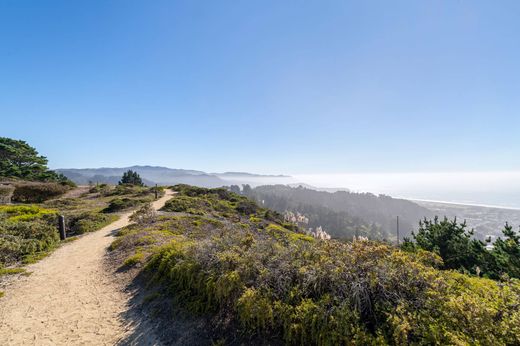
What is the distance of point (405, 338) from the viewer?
250cm

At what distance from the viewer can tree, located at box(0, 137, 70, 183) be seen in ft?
107

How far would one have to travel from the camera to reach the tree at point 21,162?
107ft

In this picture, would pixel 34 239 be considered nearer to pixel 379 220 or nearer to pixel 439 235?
pixel 439 235

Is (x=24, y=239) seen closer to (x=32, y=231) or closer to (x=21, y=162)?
(x=32, y=231)

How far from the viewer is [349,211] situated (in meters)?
155

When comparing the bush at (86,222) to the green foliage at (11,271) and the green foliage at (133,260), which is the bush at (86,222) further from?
the green foliage at (133,260)

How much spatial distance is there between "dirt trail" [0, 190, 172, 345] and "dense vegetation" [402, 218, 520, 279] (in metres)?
9.99

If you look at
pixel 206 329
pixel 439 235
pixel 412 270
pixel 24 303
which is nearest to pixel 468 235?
pixel 439 235

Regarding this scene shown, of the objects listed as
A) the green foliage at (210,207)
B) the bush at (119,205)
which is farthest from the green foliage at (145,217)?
the bush at (119,205)

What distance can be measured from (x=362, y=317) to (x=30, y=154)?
2112 inches

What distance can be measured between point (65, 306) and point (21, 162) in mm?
46995

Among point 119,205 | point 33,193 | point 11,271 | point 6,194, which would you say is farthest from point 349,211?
point 11,271

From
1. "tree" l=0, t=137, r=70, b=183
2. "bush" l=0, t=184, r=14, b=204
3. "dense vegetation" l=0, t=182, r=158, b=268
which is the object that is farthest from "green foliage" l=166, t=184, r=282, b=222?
"tree" l=0, t=137, r=70, b=183

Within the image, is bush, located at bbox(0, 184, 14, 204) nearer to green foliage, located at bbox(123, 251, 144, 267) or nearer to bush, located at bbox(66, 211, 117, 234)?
bush, located at bbox(66, 211, 117, 234)
